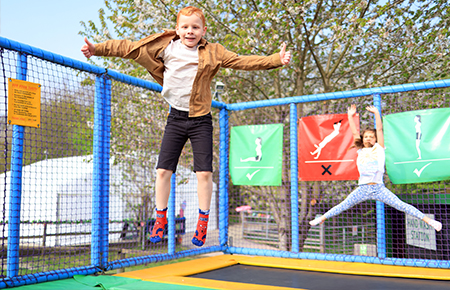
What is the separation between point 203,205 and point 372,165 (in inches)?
72.5

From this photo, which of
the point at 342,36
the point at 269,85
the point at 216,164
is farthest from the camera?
the point at 269,85

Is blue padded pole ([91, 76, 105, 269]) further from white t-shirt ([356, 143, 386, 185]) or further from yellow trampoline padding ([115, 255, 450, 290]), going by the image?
white t-shirt ([356, 143, 386, 185])

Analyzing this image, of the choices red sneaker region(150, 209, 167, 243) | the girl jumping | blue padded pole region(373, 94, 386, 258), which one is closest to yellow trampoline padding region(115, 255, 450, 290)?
blue padded pole region(373, 94, 386, 258)

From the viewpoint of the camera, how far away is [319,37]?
6168 millimetres

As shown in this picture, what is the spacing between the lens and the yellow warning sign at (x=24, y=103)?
2459 millimetres

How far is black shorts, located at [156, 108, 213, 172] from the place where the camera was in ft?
7.50

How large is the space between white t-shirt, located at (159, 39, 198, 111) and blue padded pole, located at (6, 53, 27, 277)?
1073 mm

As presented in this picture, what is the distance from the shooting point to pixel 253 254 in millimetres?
4188

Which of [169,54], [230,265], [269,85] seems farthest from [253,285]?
[269,85]

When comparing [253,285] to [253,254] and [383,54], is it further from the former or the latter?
[383,54]

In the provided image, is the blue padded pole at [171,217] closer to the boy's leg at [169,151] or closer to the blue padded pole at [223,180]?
the blue padded pole at [223,180]

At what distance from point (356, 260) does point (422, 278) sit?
67 centimetres

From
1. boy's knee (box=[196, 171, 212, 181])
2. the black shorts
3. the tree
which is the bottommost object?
boy's knee (box=[196, 171, 212, 181])

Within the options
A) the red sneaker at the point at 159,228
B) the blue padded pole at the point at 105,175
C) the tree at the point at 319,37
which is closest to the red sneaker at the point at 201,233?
the red sneaker at the point at 159,228
